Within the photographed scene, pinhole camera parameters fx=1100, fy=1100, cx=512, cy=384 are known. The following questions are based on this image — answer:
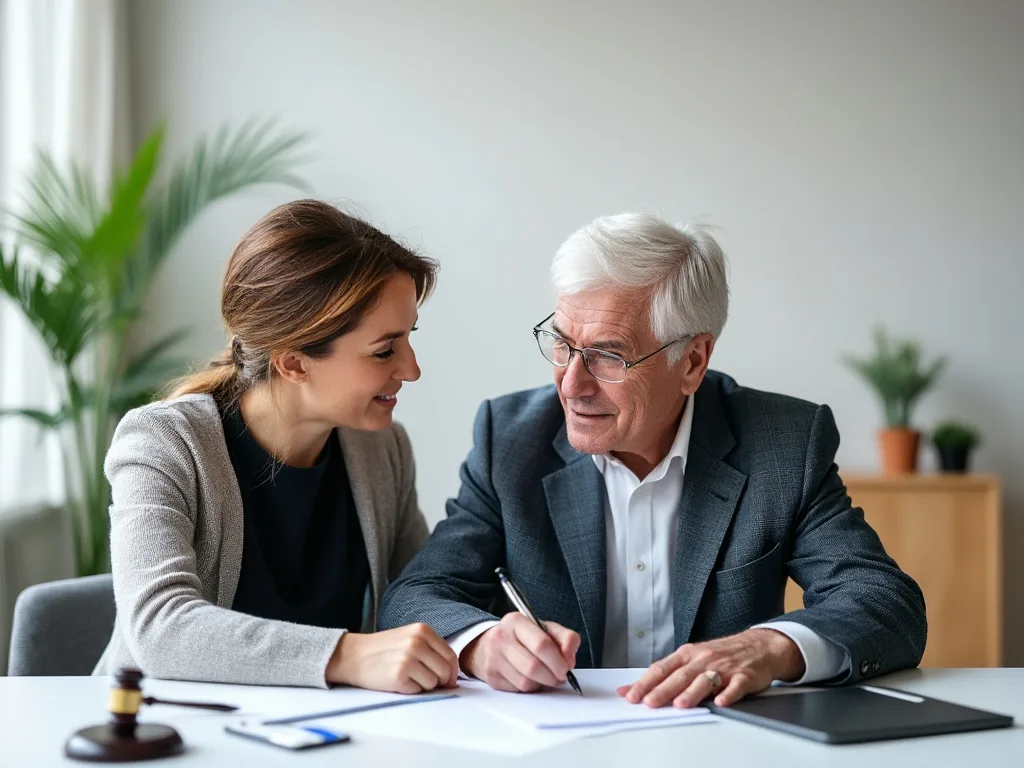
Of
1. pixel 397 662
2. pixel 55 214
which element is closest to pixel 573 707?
pixel 397 662

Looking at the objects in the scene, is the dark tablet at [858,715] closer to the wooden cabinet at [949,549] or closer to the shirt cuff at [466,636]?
the shirt cuff at [466,636]

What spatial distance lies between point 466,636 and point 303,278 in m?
0.68

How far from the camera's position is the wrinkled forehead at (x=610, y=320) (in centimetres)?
199

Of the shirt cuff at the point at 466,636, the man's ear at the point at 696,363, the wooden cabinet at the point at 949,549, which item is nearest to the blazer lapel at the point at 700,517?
the man's ear at the point at 696,363

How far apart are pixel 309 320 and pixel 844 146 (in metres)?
3.11

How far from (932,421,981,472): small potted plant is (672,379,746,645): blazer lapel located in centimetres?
246

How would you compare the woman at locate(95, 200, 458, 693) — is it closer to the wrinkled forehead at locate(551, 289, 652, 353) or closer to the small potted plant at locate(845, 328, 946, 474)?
the wrinkled forehead at locate(551, 289, 652, 353)

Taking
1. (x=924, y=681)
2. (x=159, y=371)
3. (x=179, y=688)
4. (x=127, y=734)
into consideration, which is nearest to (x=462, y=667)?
(x=179, y=688)

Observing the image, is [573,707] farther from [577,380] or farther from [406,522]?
[406,522]

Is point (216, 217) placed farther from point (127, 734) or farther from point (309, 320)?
point (127, 734)

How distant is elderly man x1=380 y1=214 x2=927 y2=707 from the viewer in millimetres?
1944

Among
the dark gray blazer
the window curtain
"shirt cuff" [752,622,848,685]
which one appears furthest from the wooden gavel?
the window curtain

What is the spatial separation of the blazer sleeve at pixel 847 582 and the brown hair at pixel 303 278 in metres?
0.84

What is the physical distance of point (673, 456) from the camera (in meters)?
2.07
